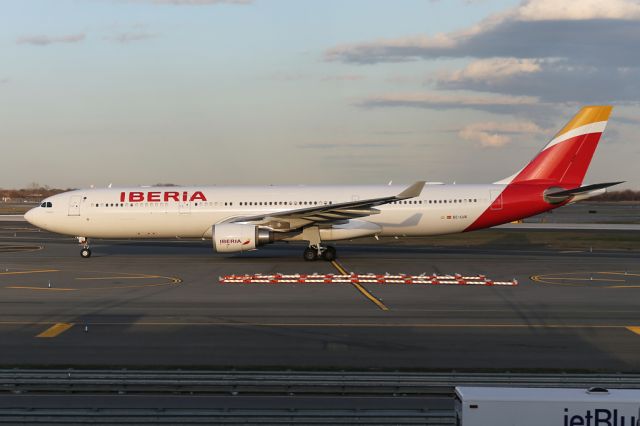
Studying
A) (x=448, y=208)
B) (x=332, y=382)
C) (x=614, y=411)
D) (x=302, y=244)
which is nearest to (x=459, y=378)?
(x=332, y=382)

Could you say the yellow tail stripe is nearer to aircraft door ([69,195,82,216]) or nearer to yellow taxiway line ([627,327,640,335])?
yellow taxiway line ([627,327,640,335])

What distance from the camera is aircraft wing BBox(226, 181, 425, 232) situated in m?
35.5

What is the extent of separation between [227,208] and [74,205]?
845 centimetres

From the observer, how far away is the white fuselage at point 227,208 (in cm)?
3872

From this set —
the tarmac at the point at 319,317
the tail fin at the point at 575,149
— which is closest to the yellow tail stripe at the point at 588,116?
the tail fin at the point at 575,149

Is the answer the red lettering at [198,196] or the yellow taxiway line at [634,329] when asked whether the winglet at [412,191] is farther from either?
the yellow taxiway line at [634,329]

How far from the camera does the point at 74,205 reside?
40.3 metres

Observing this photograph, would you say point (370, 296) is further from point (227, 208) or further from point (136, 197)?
point (136, 197)

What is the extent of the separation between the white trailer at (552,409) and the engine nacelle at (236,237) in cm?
2655

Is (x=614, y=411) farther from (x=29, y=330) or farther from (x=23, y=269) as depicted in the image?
(x=23, y=269)

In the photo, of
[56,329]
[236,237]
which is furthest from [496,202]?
[56,329]

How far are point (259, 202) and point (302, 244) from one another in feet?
33.5

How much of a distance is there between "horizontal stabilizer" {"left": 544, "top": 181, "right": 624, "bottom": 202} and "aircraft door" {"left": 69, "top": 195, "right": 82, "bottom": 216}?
24.6m

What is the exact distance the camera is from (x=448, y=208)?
3872 centimetres
